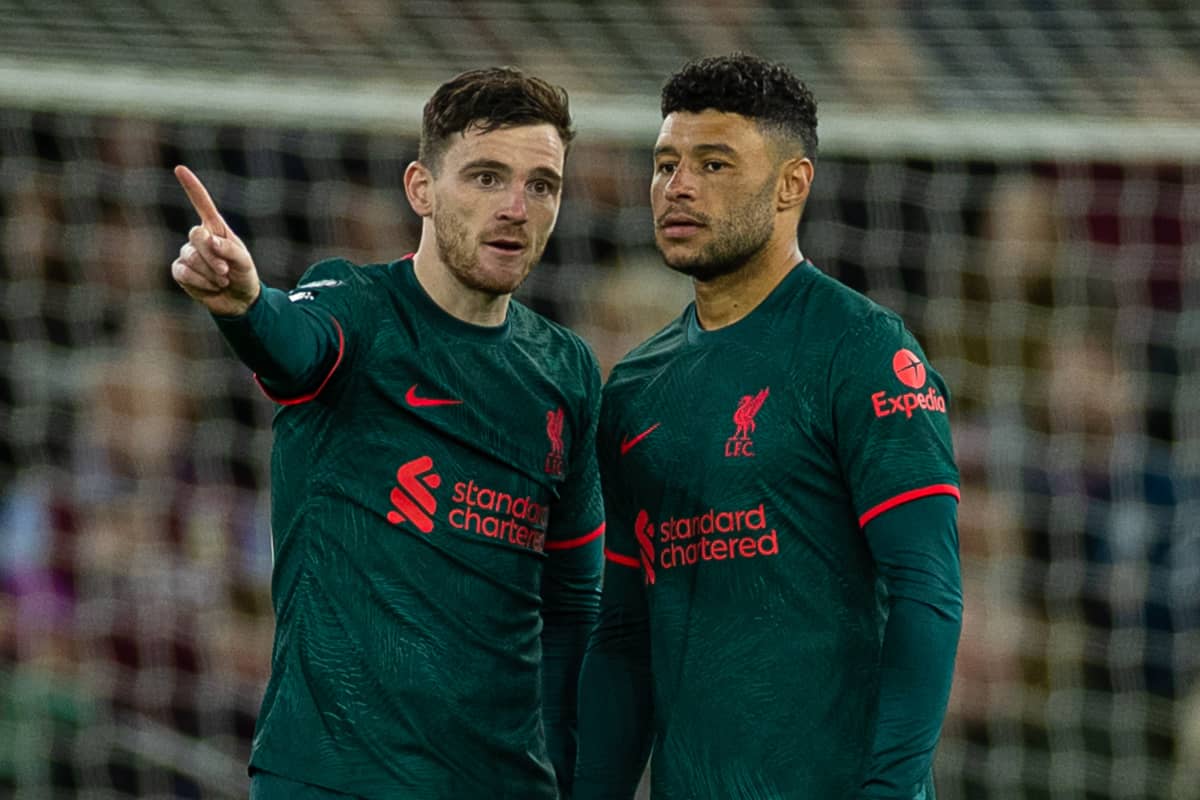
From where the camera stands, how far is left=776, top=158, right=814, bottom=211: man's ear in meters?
3.04

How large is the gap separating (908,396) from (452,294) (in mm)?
903

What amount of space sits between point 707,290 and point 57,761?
3.84 m

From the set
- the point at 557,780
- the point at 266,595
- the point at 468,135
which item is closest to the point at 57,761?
the point at 266,595

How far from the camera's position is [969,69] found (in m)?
6.11

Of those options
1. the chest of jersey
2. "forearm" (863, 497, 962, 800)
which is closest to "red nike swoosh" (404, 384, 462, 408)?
the chest of jersey

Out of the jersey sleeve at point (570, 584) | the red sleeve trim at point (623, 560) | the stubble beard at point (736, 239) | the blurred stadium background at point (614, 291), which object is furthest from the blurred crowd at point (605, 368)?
the stubble beard at point (736, 239)

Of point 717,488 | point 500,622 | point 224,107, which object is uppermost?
point 224,107

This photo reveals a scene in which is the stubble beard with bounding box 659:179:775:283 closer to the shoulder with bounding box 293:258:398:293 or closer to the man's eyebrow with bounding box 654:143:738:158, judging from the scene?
the man's eyebrow with bounding box 654:143:738:158

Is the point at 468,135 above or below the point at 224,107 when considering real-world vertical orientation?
below

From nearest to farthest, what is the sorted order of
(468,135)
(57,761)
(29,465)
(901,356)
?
(901,356) → (468,135) → (57,761) → (29,465)

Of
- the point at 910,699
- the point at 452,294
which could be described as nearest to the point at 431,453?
the point at 452,294

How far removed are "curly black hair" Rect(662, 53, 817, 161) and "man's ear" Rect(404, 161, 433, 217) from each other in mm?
498

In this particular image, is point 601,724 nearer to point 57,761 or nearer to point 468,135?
point 468,135

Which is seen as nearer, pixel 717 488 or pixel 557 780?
pixel 717 488
